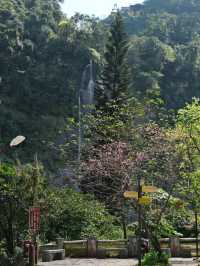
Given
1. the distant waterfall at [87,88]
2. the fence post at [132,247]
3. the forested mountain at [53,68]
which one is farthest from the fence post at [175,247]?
the distant waterfall at [87,88]

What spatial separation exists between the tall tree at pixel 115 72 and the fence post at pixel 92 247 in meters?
13.9

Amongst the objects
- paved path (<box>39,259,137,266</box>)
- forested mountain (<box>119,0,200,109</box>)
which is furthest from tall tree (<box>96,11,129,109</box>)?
paved path (<box>39,259,137,266</box>)

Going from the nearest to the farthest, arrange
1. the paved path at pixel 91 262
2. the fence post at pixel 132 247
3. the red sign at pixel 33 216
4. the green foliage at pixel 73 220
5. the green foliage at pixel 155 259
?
the red sign at pixel 33 216
the green foliage at pixel 155 259
the paved path at pixel 91 262
the fence post at pixel 132 247
the green foliage at pixel 73 220

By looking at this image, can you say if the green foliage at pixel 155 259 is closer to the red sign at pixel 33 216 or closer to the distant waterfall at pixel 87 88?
Answer: the red sign at pixel 33 216

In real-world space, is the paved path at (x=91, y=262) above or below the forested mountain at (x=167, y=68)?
below

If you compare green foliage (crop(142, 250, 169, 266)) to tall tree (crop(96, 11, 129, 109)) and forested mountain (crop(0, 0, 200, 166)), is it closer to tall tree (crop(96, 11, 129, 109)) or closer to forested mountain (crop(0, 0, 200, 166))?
tall tree (crop(96, 11, 129, 109))

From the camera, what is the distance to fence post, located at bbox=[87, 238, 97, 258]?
665 inches

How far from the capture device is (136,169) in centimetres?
1608

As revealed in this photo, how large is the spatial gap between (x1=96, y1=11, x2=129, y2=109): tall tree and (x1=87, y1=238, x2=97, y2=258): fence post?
45.5 ft

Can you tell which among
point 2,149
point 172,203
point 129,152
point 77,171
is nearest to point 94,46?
point 2,149

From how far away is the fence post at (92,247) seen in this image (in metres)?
16.9

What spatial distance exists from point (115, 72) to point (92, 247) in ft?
55.9

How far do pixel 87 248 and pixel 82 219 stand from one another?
222 cm

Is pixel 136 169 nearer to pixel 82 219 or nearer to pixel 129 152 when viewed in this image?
pixel 129 152
